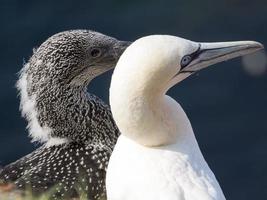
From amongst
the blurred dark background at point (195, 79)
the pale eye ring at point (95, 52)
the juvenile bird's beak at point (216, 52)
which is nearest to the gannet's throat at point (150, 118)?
the juvenile bird's beak at point (216, 52)

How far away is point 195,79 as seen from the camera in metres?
17.4

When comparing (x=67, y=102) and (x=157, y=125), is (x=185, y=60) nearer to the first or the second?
(x=157, y=125)

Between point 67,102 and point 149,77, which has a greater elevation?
point 149,77

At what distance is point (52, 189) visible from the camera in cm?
903

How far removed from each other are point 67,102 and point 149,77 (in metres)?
3.12

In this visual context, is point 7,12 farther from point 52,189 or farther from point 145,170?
point 145,170

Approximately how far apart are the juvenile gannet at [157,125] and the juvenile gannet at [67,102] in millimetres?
2343

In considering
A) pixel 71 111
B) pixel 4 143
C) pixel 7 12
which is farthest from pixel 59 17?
pixel 71 111

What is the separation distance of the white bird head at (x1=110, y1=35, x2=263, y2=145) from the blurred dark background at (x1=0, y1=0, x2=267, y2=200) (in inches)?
354

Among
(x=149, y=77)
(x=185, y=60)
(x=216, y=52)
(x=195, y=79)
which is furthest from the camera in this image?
(x=195, y=79)

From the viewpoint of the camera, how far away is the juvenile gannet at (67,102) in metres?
10.4

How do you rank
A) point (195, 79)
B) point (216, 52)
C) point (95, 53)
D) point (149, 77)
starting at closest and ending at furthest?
point (149, 77), point (216, 52), point (95, 53), point (195, 79)

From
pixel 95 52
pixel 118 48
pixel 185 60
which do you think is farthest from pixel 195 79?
pixel 185 60

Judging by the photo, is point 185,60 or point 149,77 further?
point 185,60
